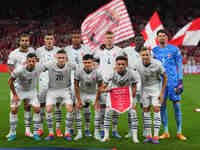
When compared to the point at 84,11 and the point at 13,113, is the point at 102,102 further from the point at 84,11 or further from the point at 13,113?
the point at 84,11

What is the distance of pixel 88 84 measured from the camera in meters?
7.29

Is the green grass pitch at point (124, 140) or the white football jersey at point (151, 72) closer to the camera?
the green grass pitch at point (124, 140)

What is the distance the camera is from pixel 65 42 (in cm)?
2803

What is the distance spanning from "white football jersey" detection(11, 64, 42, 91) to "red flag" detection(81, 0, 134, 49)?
5.46 feet

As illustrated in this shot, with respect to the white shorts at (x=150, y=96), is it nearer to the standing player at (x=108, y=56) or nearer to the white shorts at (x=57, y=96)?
the standing player at (x=108, y=56)

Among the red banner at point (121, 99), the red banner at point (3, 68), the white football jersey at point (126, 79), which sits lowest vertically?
the red banner at point (121, 99)

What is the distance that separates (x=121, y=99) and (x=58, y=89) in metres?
1.21

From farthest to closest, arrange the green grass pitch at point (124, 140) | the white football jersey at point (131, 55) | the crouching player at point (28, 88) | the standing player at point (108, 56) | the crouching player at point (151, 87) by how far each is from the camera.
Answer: the white football jersey at point (131, 55) < the standing player at point (108, 56) < the crouching player at point (28, 88) < the crouching player at point (151, 87) < the green grass pitch at point (124, 140)

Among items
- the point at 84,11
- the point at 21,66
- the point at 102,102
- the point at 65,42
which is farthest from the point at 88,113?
the point at 84,11

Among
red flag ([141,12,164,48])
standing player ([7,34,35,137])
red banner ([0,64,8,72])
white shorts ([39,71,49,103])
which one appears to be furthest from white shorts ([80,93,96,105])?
red banner ([0,64,8,72])

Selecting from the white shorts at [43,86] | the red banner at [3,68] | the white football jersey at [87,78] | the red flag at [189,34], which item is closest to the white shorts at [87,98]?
the white football jersey at [87,78]

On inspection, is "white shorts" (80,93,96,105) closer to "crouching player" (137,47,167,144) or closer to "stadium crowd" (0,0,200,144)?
"stadium crowd" (0,0,200,144)

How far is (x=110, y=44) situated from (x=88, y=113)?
1422mm

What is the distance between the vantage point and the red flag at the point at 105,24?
8.59m
